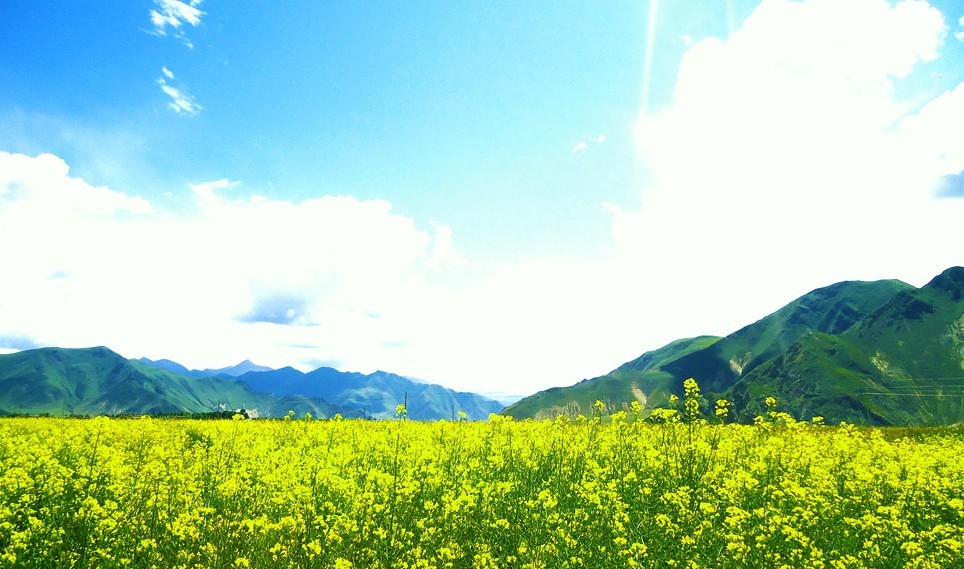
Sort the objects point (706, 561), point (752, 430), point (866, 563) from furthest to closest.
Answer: point (752, 430) → point (866, 563) → point (706, 561)

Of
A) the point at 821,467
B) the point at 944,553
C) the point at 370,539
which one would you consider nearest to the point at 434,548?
the point at 370,539

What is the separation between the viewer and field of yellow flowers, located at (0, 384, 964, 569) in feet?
25.0

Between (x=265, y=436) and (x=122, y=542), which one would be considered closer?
(x=122, y=542)

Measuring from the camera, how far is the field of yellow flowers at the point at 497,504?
300 inches

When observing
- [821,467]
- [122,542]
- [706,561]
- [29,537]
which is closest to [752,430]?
[821,467]

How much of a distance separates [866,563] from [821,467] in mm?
4824

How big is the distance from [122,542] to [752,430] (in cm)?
1571

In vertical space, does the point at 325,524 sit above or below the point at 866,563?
above

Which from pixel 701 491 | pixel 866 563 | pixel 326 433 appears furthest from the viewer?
pixel 326 433

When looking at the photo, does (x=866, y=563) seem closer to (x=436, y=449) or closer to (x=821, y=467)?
(x=821, y=467)

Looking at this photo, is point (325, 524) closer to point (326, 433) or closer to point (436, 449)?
point (436, 449)

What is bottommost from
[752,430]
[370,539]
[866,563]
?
[866,563]

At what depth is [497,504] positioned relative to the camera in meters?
9.16

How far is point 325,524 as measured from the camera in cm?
784
